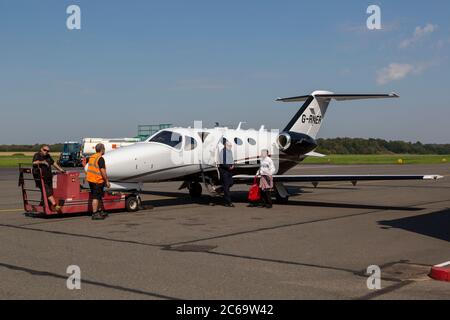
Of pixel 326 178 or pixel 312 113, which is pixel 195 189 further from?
pixel 312 113

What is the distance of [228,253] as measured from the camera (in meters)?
8.66

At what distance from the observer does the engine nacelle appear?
744 inches

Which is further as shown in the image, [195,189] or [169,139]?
[195,189]

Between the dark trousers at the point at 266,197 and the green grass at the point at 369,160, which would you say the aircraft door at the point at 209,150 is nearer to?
the dark trousers at the point at 266,197

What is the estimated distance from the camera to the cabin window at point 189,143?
16.4m

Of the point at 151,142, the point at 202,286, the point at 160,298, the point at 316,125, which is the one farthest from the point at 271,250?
the point at 316,125

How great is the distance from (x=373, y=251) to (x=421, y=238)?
1.72 metres

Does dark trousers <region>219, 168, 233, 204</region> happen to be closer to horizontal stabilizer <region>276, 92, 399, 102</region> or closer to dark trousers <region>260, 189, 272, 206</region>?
dark trousers <region>260, 189, 272, 206</region>

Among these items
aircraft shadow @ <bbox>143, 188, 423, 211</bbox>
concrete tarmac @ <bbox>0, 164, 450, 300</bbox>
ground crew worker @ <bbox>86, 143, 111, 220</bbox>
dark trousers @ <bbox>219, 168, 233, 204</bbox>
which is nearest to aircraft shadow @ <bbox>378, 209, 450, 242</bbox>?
concrete tarmac @ <bbox>0, 164, 450, 300</bbox>

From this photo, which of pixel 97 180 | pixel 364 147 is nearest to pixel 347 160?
pixel 364 147

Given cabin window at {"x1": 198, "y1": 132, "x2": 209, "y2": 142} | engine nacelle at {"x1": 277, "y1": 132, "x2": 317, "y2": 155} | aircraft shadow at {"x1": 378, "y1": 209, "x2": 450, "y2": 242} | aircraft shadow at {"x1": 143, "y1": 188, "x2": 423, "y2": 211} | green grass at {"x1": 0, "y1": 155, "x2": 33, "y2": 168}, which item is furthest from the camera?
green grass at {"x1": 0, "y1": 155, "x2": 33, "y2": 168}

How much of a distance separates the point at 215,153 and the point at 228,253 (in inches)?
333

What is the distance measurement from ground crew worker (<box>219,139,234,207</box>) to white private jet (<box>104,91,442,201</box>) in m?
0.37

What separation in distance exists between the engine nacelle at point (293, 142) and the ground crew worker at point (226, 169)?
286 cm
